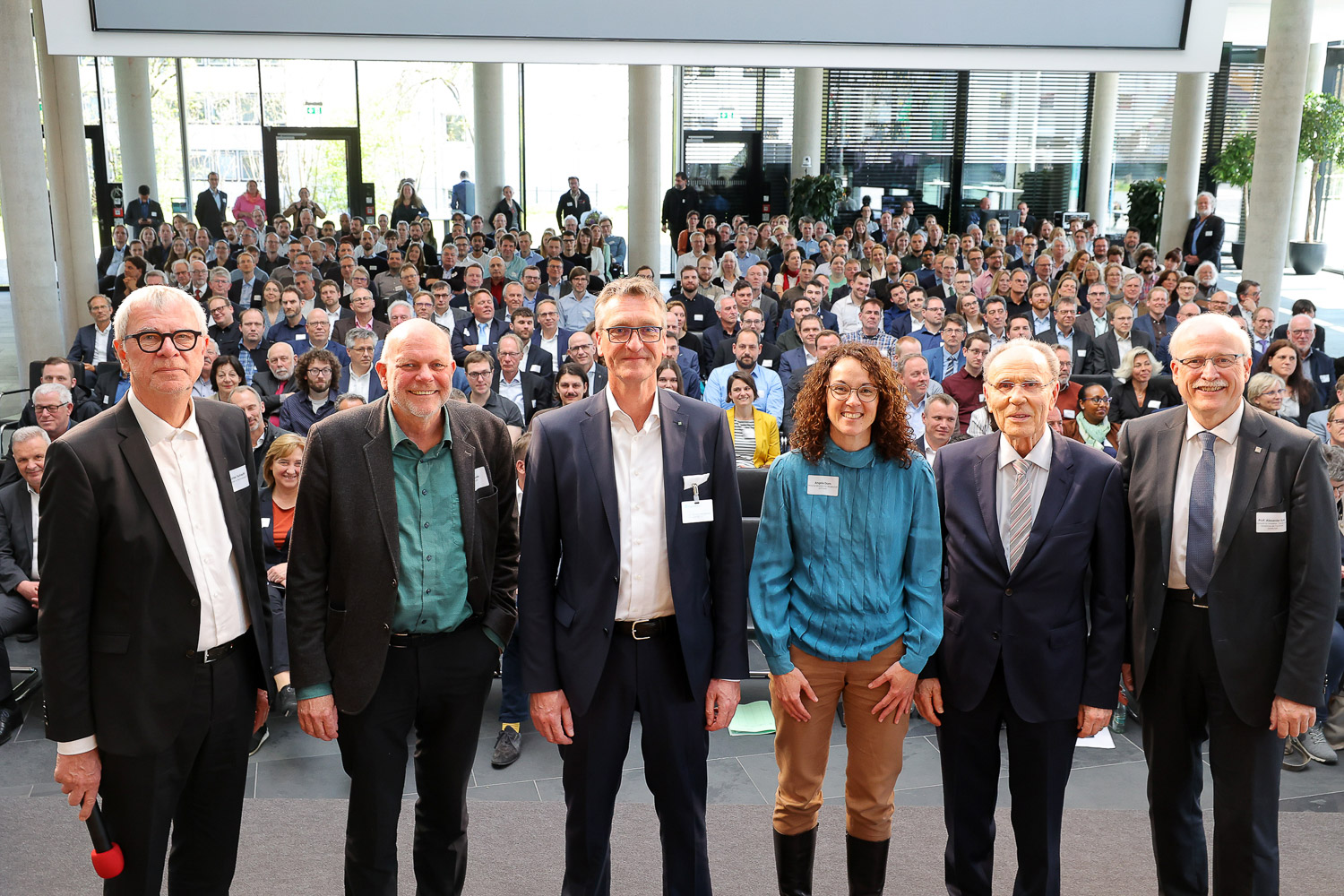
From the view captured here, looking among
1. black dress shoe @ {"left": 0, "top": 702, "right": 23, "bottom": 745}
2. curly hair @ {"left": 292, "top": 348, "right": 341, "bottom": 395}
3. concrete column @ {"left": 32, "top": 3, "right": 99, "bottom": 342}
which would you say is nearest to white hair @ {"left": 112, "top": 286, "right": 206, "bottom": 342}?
black dress shoe @ {"left": 0, "top": 702, "right": 23, "bottom": 745}

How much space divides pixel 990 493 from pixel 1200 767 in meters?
0.86

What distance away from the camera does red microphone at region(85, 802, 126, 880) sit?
2.40 metres

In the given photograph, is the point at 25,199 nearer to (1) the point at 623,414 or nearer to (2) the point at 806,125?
(1) the point at 623,414

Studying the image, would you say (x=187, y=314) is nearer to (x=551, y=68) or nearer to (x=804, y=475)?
(x=804, y=475)

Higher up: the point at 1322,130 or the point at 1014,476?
the point at 1322,130

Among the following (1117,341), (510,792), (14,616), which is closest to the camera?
(510,792)

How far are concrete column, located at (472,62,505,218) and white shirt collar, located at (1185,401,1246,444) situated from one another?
60.0 feet

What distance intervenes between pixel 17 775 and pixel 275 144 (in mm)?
18025

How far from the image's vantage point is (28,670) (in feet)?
15.9

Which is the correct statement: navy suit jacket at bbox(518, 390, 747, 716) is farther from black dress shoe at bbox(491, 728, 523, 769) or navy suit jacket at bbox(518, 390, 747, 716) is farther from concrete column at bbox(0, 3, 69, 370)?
concrete column at bbox(0, 3, 69, 370)

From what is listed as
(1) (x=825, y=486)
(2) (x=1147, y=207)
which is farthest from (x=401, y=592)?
(2) (x=1147, y=207)

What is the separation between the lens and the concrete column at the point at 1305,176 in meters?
20.4

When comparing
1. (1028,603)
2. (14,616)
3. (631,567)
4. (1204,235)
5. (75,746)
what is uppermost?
(1204,235)

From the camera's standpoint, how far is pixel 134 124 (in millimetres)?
18188
